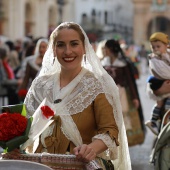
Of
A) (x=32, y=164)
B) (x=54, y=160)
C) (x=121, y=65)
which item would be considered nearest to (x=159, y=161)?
(x=54, y=160)

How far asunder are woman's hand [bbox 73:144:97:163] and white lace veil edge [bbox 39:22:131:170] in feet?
1.76

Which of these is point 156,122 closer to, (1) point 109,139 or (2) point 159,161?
(2) point 159,161

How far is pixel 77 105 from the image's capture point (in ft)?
17.0

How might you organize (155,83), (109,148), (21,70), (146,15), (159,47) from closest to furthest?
1. (109,148)
2. (155,83)
3. (159,47)
4. (21,70)
5. (146,15)

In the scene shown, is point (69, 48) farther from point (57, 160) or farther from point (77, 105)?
point (57, 160)

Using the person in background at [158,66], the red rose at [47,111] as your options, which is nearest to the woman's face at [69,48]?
the red rose at [47,111]

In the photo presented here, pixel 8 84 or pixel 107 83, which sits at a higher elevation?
pixel 107 83

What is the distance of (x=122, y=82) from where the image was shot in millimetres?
11906

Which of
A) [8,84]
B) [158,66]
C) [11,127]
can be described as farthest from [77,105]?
[8,84]

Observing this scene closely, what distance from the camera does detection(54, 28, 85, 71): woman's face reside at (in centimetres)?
515

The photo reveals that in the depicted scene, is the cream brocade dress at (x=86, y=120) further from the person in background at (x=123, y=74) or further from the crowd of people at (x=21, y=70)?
the person in background at (x=123, y=74)

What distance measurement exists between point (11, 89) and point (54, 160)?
12766 millimetres

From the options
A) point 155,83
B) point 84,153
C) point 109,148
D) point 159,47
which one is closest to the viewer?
point 84,153

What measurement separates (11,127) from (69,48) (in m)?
0.70
